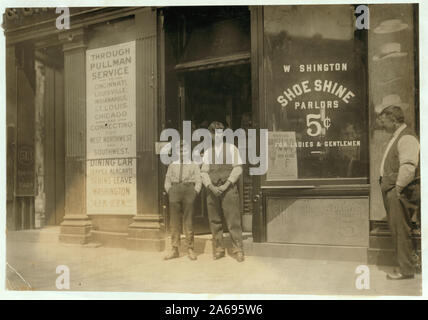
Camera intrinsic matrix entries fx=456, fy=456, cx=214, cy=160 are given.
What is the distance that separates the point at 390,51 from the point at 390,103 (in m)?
0.59

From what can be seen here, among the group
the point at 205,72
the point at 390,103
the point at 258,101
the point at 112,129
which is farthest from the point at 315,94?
the point at 112,129

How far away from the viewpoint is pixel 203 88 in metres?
6.62

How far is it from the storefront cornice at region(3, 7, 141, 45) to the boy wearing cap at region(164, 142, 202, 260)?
229 cm

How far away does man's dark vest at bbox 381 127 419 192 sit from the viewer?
4.81 m

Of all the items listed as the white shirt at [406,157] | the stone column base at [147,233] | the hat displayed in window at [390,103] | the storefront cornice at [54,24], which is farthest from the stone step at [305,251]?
the storefront cornice at [54,24]

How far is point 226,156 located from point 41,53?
13.3ft

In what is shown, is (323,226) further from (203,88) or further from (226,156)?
(203,88)

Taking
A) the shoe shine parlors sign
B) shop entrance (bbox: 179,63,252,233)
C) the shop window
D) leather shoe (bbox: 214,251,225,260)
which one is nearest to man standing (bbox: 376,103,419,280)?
the shop window

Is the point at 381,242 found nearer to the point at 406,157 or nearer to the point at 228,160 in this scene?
the point at 406,157

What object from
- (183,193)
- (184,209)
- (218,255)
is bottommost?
(218,255)

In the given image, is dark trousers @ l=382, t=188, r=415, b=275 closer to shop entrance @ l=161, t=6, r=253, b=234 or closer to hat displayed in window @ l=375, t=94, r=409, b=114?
hat displayed in window @ l=375, t=94, r=409, b=114

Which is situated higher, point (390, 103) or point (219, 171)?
point (390, 103)

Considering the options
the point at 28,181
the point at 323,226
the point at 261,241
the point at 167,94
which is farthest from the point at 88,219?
the point at 323,226

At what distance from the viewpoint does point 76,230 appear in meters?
6.79
